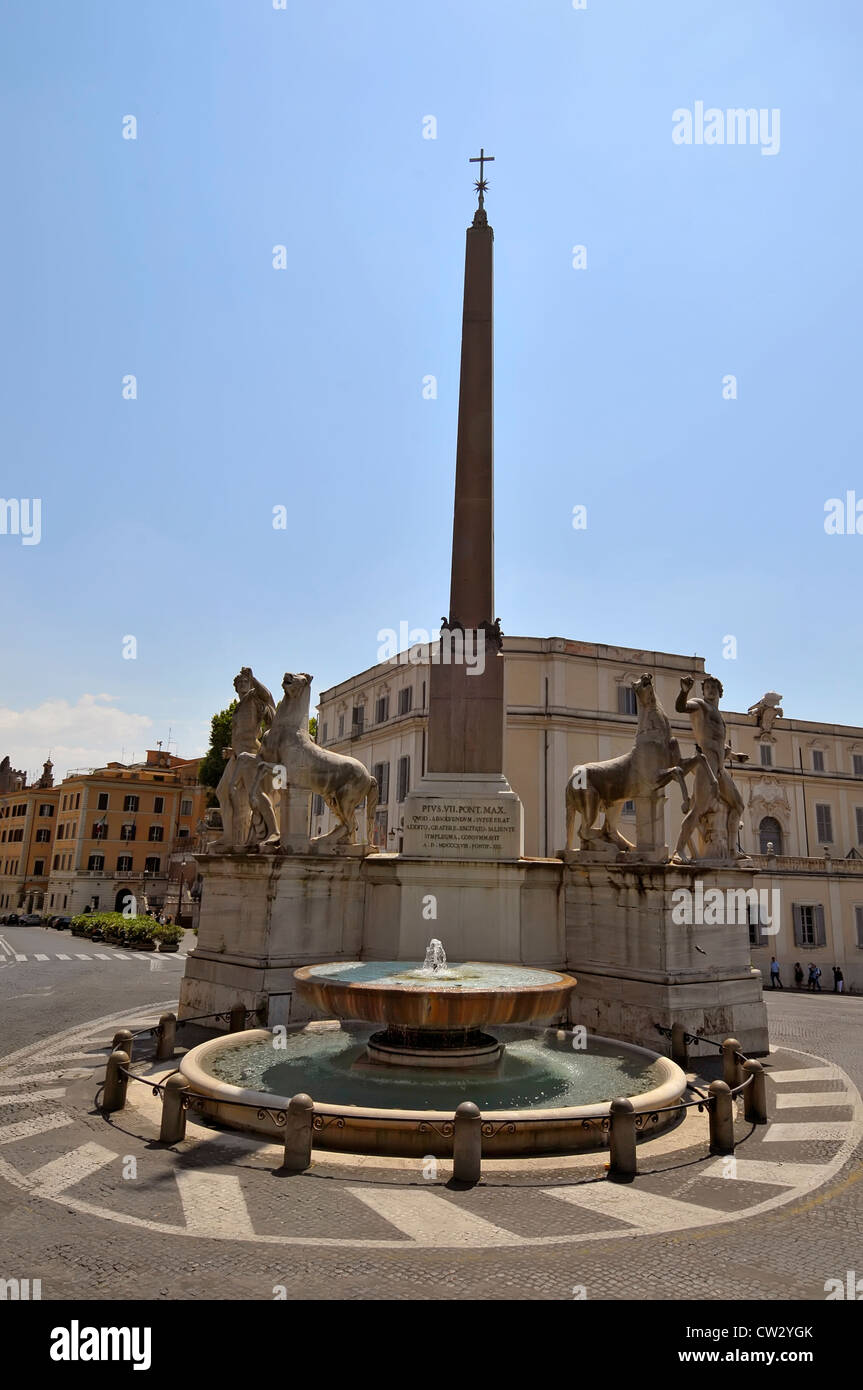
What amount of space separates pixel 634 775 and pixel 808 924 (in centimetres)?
2708

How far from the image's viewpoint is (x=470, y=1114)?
557 centimetres

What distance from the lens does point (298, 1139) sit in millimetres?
5691

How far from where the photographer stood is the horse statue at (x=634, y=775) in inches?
459

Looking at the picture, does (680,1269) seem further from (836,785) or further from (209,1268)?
(836,785)

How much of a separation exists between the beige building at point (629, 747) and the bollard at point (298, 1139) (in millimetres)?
26139

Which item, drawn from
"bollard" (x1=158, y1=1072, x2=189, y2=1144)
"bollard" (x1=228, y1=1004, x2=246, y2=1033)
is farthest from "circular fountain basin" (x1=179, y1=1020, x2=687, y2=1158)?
"bollard" (x1=228, y1=1004, x2=246, y2=1033)

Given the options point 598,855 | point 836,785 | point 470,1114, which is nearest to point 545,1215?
point 470,1114

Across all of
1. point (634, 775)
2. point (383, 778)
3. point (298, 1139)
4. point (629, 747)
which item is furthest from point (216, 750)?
point (298, 1139)

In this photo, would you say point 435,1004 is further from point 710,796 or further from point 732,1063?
point 710,796

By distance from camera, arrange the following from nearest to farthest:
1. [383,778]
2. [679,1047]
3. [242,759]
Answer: [679,1047]
[242,759]
[383,778]

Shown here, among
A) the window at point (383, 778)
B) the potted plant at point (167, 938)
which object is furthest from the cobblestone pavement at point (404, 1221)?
the window at point (383, 778)

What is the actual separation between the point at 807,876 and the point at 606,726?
33.5ft

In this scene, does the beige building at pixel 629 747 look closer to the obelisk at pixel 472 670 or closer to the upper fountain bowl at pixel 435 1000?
the obelisk at pixel 472 670

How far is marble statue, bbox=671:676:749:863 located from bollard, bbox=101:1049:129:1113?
24.0 ft
